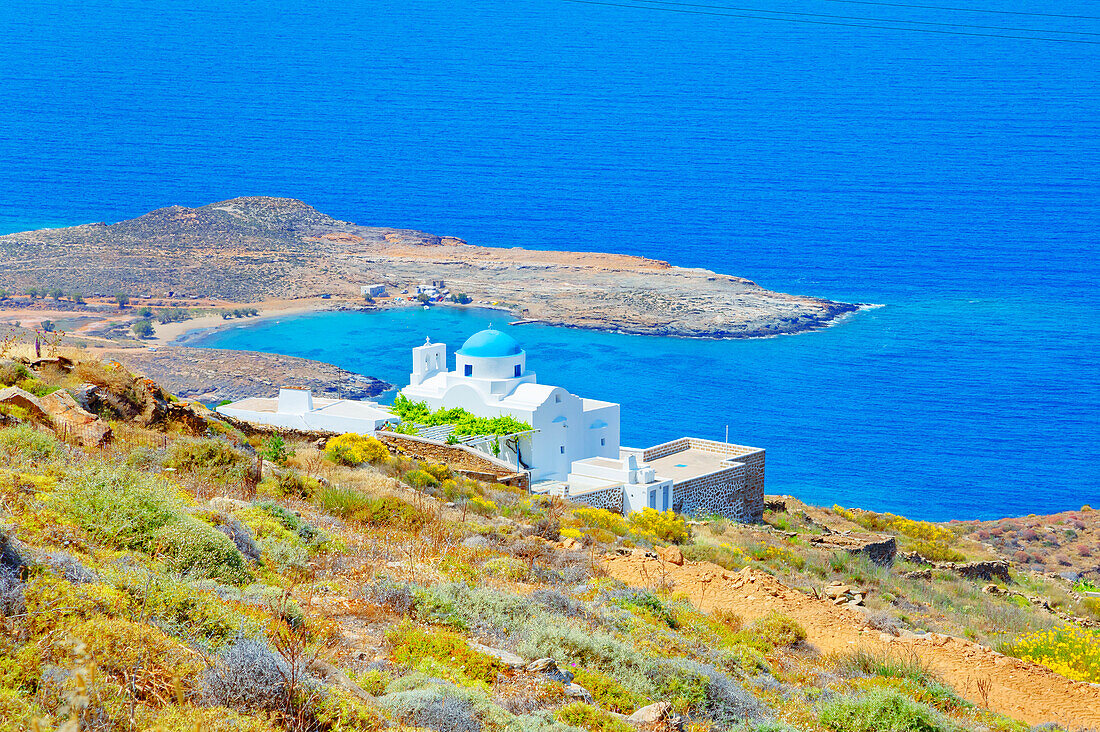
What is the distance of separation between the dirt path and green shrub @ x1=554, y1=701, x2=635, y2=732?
425 centimetres

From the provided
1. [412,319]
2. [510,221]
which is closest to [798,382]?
[412,319]

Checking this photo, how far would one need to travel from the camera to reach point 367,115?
7534 inches

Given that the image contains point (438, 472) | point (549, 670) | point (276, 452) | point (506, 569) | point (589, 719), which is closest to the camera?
point (589, 719)

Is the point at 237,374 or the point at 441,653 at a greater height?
the point at 441,653

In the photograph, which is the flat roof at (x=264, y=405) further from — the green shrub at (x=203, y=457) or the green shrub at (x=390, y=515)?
the green shrub at (x=390, y=515)

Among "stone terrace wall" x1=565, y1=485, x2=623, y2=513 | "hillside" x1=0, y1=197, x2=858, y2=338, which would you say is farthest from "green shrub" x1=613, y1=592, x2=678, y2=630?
"hillside" x1=0, y1=197, x2=858, y2=338

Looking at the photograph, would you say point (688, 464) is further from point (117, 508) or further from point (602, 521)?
point (117, 508)

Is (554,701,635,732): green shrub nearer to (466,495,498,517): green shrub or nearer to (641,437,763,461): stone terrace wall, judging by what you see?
(466,495,498,517): green shrub

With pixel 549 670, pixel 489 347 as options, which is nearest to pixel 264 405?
pixel 489 347

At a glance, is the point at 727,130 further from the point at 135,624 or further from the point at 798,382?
the point at 135,624

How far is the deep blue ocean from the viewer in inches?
2336

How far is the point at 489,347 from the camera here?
1021 inches

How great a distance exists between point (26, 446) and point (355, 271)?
3888 inches

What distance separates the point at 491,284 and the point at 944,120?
118 meters
